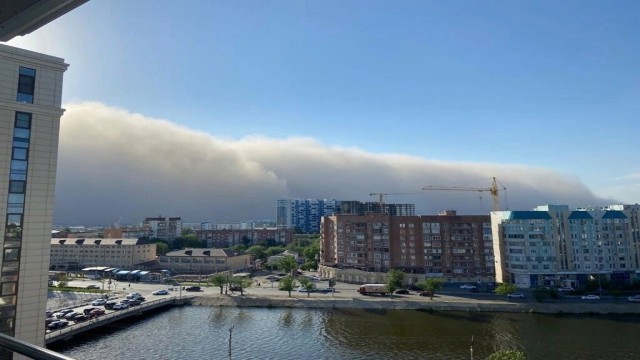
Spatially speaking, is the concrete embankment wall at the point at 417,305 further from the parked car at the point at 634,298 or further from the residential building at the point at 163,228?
the residential building at the point at 163,228

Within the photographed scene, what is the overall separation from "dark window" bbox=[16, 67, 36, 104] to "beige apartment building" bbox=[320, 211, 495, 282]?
99.2 ft

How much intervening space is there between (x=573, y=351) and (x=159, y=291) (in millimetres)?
25154

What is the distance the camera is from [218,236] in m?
69.3

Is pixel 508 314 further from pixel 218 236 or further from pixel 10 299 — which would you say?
pixel 218 236

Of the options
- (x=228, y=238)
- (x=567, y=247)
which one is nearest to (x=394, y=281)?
(x=567, y=247)

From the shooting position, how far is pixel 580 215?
33375 mm

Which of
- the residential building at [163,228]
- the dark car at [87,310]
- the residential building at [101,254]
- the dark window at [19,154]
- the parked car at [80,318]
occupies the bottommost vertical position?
the parked car at [80,318]

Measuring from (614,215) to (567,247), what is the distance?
5111 millimetres

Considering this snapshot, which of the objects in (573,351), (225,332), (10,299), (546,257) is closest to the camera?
(10,299)

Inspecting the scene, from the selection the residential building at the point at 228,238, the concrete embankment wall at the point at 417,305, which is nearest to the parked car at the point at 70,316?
the concrete embankment wall at the point at 417,305

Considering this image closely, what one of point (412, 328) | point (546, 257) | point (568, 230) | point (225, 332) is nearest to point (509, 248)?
Answer: point (546, 257)

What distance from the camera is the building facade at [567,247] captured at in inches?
1260

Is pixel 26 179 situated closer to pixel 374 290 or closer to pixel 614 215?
pixel 374 290

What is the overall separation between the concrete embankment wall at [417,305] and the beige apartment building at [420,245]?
9233 mm
